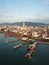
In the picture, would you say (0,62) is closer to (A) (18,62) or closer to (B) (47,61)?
(A) (18,62)

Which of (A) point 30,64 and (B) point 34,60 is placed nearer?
(A) point 30,64

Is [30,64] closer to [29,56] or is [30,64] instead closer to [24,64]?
[24,64]

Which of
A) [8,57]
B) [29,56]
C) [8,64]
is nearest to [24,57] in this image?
[29,56]

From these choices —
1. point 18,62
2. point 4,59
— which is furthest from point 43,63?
point 4,59

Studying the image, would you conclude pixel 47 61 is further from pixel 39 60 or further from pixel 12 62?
pixel 12 62

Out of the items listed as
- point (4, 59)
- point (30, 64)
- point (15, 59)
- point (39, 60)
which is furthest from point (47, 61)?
point (4, 59)

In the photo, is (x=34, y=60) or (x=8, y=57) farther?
(x=8, y=57)

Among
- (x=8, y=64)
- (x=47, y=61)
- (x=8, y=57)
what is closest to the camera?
(x=8, y=64)

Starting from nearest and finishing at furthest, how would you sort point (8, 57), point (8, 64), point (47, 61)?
1. point (8, 64)
2. point (47, 61)
3. point (8, 57)
